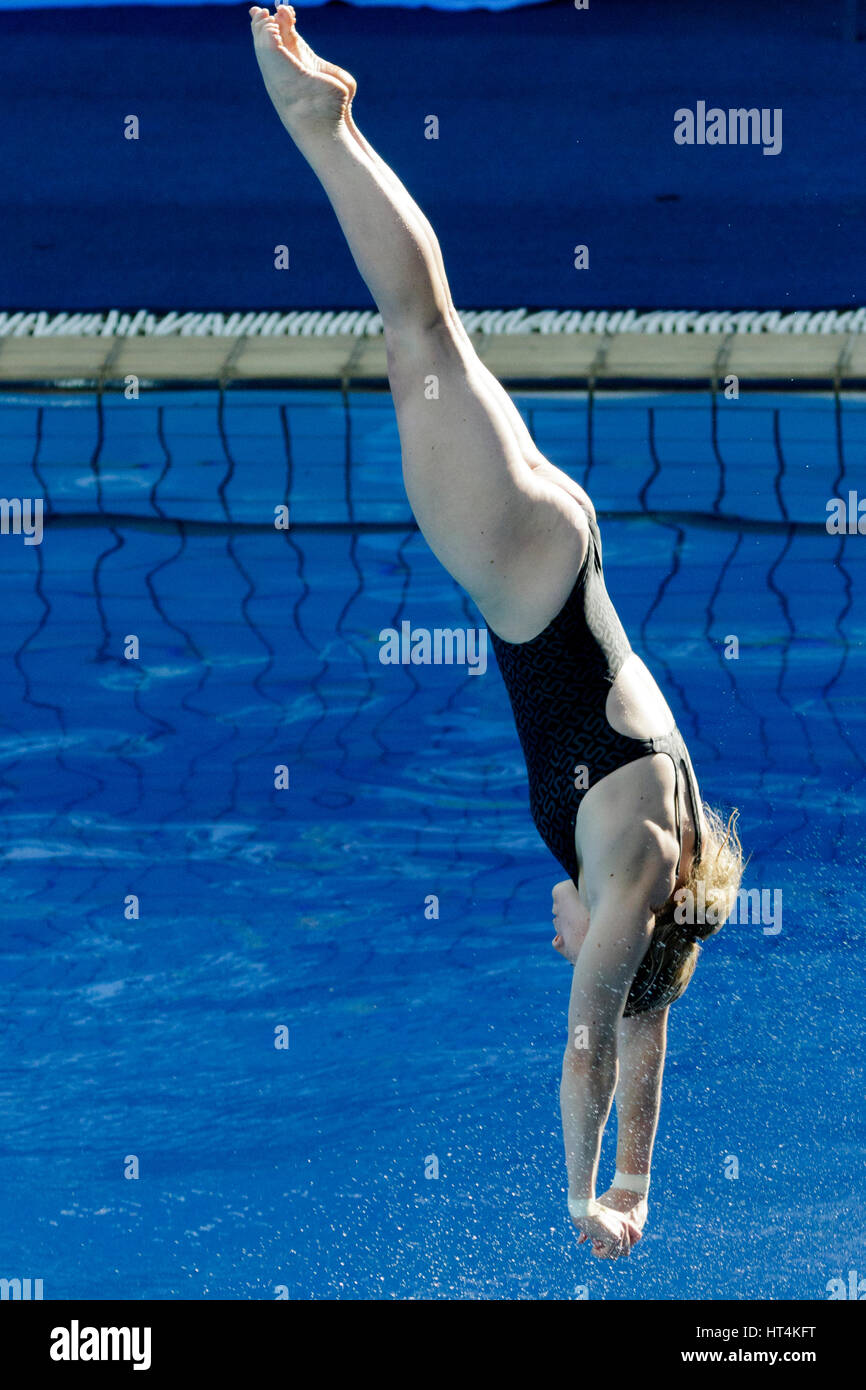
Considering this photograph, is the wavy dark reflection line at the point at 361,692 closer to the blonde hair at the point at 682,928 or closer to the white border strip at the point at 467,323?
the white border strip at the point at 467,323

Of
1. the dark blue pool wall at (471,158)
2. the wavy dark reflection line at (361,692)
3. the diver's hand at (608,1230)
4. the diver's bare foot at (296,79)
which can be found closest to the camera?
the diver's bare foot at (296,79)

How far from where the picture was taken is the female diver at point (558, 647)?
317 centimetres

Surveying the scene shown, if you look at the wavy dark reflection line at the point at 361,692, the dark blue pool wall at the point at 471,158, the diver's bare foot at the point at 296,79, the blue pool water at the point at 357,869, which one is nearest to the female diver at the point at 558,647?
the diver's bare foot at the point at 296,79

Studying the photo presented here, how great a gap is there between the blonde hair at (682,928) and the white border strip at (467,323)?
17.3ft

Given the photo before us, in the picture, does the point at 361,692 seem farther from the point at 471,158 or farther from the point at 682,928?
the point at 471,158

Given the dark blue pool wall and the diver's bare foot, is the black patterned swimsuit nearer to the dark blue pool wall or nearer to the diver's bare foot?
the diver's bare foot

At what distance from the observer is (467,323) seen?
28.0 feet

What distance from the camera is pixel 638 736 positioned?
130 inches

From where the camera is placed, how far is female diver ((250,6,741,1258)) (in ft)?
10.4

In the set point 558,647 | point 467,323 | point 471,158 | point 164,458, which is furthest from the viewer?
point 471,158

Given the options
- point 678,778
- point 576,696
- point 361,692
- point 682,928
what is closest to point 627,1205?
point 682,928

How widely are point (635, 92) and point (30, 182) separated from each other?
3783 mm

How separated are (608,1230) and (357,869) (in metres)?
2.43
